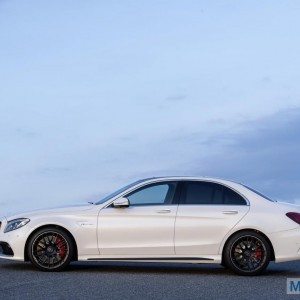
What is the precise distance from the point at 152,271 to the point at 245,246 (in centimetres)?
180

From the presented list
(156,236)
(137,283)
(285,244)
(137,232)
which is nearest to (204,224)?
(156,236)

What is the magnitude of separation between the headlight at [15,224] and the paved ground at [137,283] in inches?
29.2

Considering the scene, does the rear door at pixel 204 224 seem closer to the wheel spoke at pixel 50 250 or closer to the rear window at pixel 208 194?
the rear window at pixel 208 194

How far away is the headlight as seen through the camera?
14297 millimetres

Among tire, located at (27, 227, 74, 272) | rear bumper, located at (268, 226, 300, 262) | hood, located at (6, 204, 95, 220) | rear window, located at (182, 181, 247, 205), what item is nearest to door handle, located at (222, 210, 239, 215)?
rear window, located at (182, 181, 247, 205)

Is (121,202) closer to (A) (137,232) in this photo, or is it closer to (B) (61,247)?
(A) (137,232)

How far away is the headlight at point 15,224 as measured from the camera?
14297 millimetres

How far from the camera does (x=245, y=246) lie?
1412 centimetres

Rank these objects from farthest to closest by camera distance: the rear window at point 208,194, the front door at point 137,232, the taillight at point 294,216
→ 1. the rear window at point 208,194
2. the taillight at point 294,216
3. the front door at point 137,232

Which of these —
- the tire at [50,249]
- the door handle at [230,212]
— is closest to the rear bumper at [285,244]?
the door handle at [230,212]

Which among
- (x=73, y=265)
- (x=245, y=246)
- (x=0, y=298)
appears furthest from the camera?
(x=73, y=265)

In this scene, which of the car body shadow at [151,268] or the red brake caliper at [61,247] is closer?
the red brake caliper at [61,247]

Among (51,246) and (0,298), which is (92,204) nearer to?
(51,246)

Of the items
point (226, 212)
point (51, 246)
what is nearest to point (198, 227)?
→ point (226, 212)
